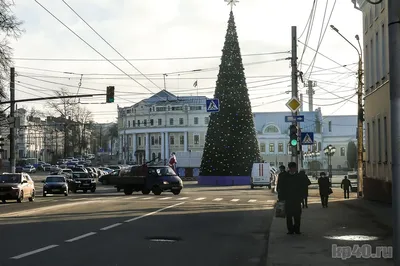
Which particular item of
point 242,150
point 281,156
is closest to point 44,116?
point 242,150

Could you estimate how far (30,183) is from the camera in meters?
33.9

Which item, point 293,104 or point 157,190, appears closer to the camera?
point 293,104

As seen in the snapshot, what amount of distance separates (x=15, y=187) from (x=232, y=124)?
118ft

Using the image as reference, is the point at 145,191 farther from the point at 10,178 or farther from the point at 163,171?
the point at 10,178

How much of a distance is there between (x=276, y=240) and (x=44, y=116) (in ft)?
245

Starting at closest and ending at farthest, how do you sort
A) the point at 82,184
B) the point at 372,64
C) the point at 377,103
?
the point at 377,103 → the point at 372,64 → the point at 82,184

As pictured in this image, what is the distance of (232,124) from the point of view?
64.8m

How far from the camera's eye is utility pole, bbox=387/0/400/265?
7.00 metres

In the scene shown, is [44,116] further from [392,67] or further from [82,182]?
[392,67]

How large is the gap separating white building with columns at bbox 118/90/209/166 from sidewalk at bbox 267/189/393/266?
97.3 metres

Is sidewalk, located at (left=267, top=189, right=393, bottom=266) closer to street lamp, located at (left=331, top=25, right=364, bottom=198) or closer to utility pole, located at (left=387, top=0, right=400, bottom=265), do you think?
utility pole, located at (left=387, top=0, right=400, bottom=265)

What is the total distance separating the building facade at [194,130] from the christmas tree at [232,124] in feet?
134

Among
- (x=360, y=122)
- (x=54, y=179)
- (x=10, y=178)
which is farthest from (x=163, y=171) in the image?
(x=360, y=122)

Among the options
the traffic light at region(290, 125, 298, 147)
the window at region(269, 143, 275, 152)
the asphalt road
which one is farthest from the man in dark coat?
the window at region(269, 143, 275, 152)
